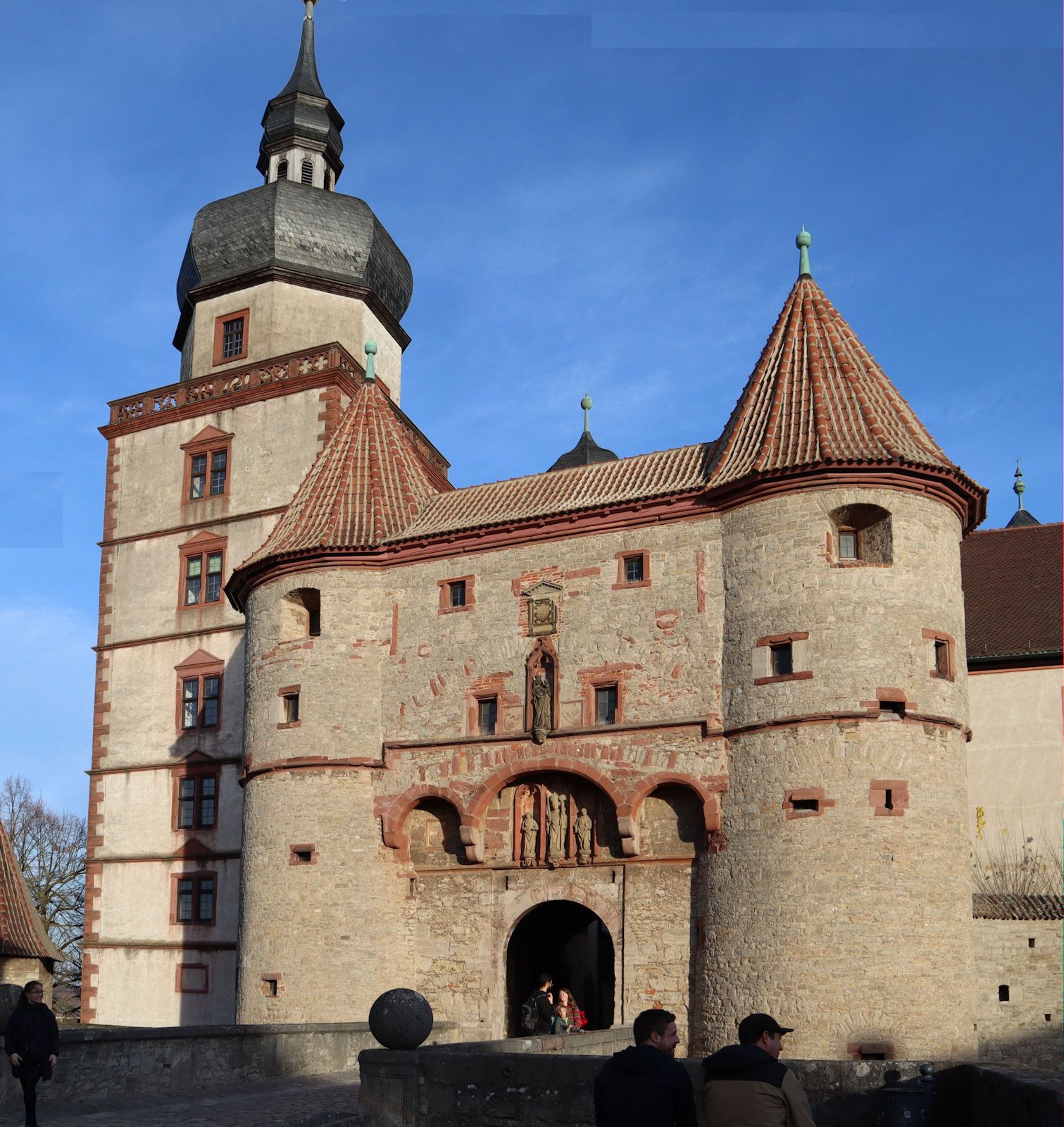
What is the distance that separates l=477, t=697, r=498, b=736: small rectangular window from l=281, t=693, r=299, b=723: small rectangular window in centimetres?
325

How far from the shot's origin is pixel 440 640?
22.9 meters

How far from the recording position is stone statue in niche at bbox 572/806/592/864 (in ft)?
69.0

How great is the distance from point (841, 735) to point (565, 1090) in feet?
32.1

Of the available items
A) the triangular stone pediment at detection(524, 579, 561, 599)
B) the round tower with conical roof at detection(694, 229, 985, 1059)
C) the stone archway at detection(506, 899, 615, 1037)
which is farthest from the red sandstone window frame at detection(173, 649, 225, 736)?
the round tower with conical roof at detection(694, 229, 985, 1059)

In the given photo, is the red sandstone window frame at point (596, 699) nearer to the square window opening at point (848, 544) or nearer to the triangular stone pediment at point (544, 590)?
the triangular stone pediment at point (544, 590)

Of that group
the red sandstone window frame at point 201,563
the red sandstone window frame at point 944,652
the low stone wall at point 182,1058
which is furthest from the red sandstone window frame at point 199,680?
the red sandstone window frame at point 944,652

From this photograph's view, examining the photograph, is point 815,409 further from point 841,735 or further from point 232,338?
point 232,338

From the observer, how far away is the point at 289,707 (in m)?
23.5

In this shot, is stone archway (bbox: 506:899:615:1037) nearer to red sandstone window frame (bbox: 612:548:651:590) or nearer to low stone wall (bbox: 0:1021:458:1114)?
low stone wall (bbox: 0:1021:458:1114)

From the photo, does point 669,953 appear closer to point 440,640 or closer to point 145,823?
point 440,640

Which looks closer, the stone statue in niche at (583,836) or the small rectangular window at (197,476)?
the stone statue in niche at (583,836)

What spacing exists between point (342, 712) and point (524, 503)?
455 centimetres

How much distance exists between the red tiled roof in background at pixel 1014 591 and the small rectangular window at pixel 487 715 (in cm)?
997

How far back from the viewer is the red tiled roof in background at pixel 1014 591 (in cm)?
2662
